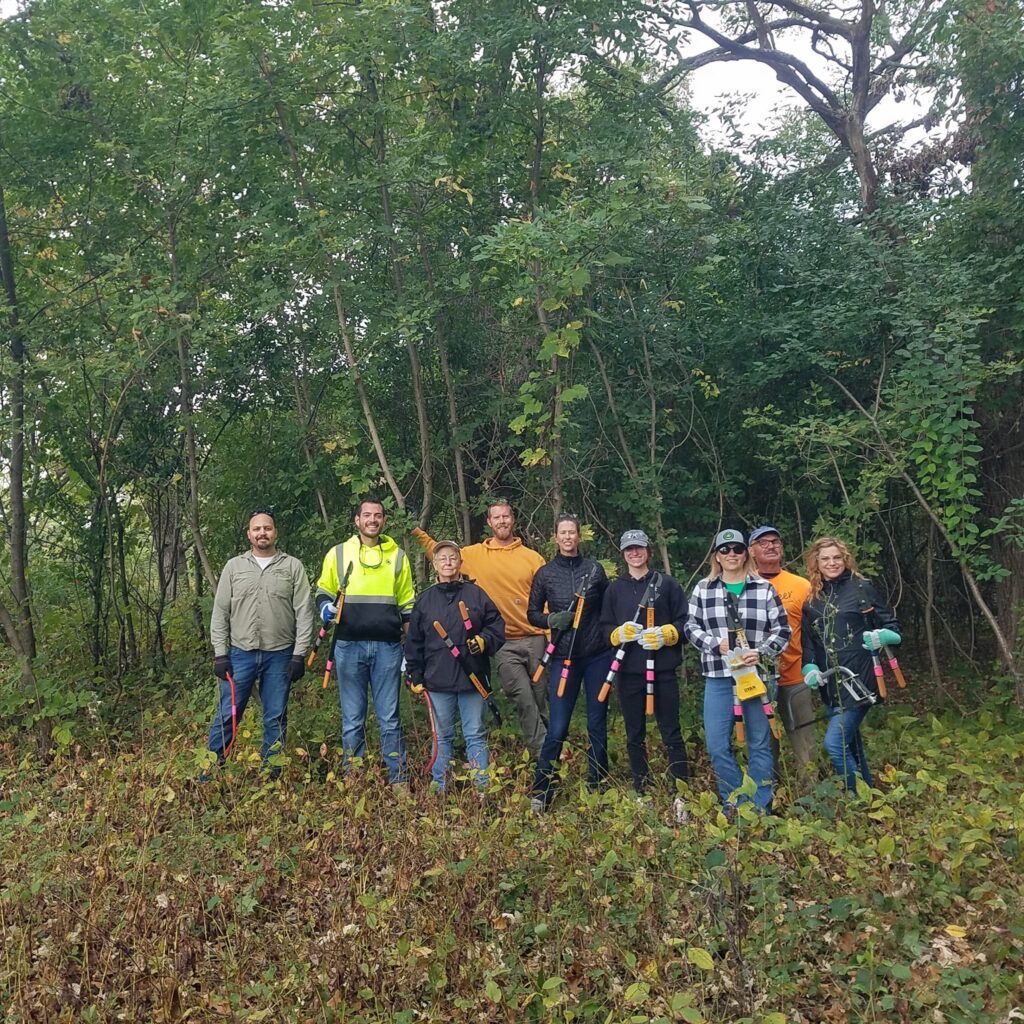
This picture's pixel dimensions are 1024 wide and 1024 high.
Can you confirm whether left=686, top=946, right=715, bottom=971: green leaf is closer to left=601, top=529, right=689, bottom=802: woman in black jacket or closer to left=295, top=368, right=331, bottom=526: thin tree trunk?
left=601, top=529, right=689, bottom=802: woman in black jacket

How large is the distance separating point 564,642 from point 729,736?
3.77 ft

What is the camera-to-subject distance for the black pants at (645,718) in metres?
5.18

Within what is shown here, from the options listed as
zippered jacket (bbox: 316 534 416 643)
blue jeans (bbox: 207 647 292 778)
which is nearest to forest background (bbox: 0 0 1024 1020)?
blue jeans (bbox: 207 647 292 778)

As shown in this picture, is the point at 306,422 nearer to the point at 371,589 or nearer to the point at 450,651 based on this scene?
the point at 371,589

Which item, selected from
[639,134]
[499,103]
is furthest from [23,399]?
[639,134]

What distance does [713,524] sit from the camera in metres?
8.12

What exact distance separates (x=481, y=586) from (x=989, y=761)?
11.8ft

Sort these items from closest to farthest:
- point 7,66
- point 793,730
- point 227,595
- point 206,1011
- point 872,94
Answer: point 206,1011 → point 793,730 → point 227,595 → point 7,66 → point 872,94

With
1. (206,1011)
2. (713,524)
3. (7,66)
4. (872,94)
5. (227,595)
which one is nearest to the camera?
Result: (206,1011)

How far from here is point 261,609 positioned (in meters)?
5.80

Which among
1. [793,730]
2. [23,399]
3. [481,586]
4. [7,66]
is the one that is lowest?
[793,730]

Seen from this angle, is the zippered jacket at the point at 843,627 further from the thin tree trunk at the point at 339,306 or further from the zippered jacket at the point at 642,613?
the thin tree trunk at the point at 339,306

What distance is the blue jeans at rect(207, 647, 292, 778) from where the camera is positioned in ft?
19.0

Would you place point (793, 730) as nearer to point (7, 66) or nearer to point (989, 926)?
point (989, 926)
